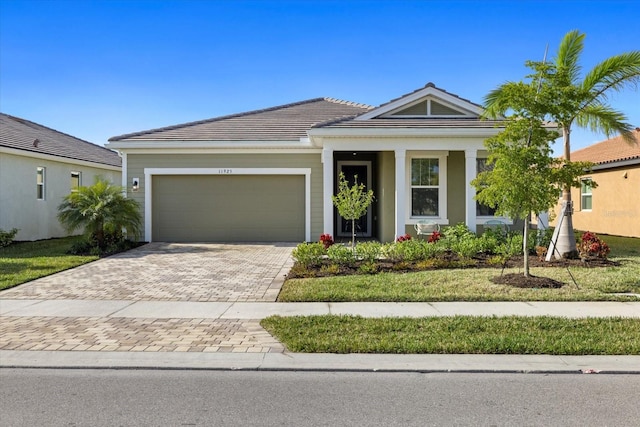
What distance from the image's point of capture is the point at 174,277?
10.1 metres

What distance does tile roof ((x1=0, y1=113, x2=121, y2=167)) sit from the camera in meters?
17.5

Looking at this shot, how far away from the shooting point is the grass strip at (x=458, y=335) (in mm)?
5473

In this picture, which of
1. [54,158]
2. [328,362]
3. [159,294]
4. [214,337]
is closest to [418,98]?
[159,294]

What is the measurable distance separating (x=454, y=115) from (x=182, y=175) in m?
9.22

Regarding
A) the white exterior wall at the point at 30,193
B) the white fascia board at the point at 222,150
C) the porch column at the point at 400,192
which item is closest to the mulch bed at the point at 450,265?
the porch column at the point at 400,192

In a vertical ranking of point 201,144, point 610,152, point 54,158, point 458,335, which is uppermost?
point 610,152

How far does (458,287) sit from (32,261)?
1057 cm

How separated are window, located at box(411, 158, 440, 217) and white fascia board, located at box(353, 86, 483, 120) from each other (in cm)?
188

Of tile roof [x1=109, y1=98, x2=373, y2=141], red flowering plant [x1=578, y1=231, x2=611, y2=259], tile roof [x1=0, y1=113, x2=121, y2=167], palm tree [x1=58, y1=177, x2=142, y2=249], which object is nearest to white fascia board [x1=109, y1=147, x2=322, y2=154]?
tile roof [x1=109, y1=98, x2=373, y2=141]

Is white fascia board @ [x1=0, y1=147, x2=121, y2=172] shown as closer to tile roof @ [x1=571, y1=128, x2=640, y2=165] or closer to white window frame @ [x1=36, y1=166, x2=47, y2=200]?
white window frame @ [x1=36, y1=166, x2=47, y2=200]

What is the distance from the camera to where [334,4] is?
42.0ft

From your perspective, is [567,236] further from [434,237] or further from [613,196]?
[613,196]

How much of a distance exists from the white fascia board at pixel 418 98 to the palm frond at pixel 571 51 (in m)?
2.54

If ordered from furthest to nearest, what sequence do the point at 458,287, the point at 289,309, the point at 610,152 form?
the point at 610,152
the point at 458,287
the point at 289,309
